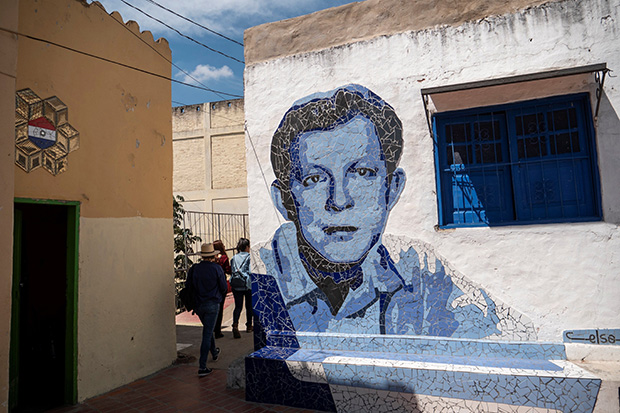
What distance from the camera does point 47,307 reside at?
5699 mm

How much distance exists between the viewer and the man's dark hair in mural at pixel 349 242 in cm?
470

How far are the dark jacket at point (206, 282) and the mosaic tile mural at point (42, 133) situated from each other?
201 centimetres

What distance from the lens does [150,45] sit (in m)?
6.35

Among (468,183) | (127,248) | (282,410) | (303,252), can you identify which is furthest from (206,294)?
(468,183)

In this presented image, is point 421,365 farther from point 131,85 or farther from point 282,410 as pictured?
point 131,85

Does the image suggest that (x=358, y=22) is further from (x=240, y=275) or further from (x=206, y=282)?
(x=240, y=275)

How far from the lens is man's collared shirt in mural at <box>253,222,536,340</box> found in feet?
14.8

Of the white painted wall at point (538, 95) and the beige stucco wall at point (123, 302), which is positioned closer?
the white painted wall at point (538, 95)

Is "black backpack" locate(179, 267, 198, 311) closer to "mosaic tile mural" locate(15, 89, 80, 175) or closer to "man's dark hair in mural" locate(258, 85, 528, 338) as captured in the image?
"man's dark hair in mural" locate(258, 85, 528, 338)

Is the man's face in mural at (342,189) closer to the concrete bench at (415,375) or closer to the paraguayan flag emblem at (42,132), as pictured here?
the concrete bench at (415,375)

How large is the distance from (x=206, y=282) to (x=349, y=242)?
6.70 feet

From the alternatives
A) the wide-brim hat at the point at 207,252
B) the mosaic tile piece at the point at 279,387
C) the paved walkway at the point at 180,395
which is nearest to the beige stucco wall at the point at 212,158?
the wide-brim hat at the point at 207,252

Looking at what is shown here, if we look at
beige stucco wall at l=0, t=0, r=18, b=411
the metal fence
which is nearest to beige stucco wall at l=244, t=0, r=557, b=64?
beige stucco wall at l=0, t=0, r=18, b=411

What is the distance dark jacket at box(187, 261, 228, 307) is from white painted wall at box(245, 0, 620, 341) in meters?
1.18
